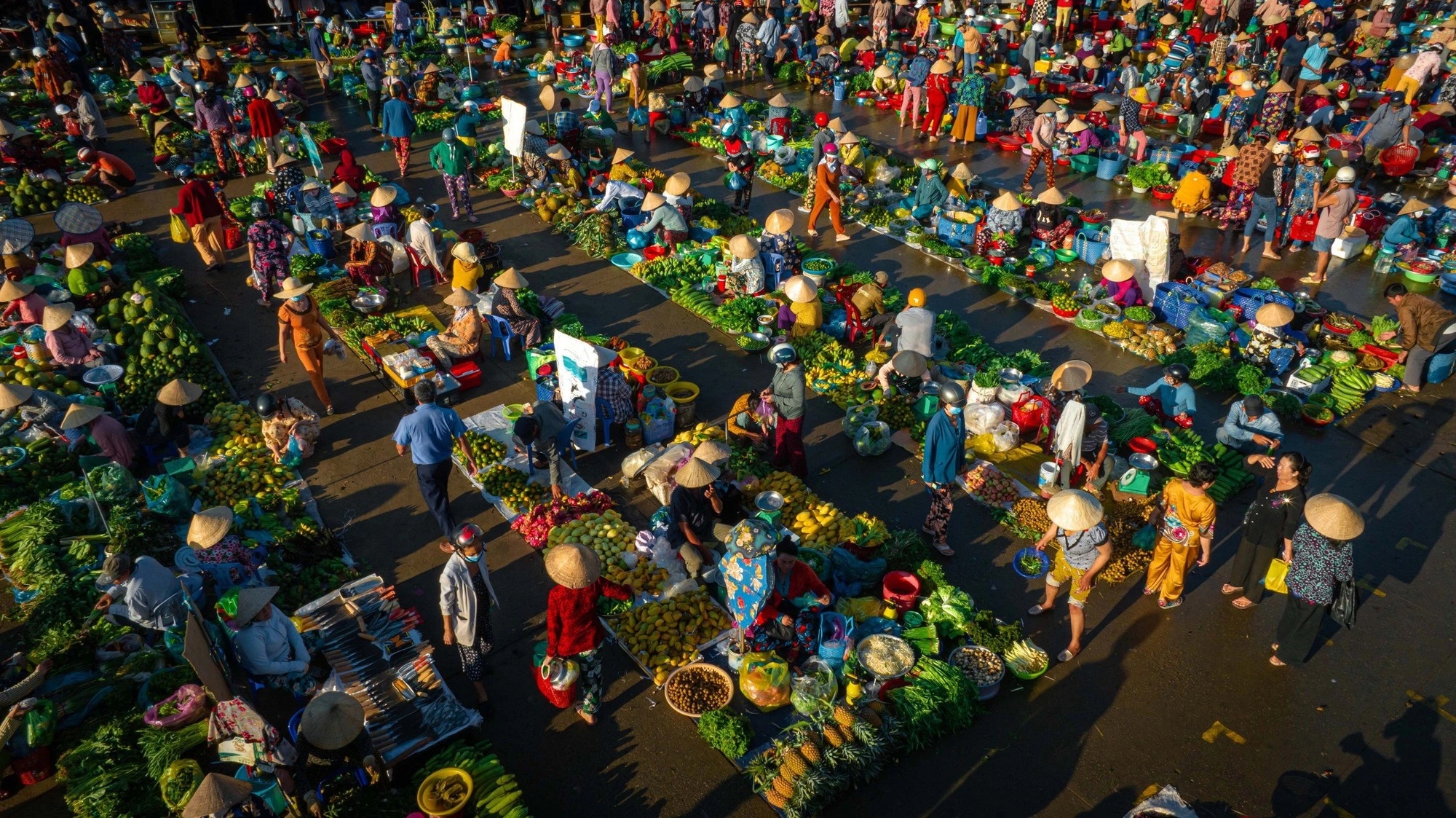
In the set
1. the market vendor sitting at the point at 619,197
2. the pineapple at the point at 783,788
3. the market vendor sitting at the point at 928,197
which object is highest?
the market vendor sitting at the point at 619,197

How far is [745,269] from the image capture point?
14438 millimetres

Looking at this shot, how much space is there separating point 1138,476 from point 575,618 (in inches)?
252

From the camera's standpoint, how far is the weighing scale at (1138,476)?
1039cm

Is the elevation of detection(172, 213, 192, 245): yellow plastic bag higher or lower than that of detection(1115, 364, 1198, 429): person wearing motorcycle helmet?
higher

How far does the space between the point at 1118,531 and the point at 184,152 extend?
64.1 ft

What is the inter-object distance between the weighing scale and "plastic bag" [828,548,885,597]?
3076 millimetres

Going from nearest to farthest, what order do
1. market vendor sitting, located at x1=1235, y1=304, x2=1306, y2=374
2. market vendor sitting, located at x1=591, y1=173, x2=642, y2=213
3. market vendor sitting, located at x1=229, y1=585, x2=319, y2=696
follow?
market vendor sitting, located at x1=229, y1=585, x2=319, y2=696 < market vendor sitting, located at x1=1235, y1=304, x2=1306, y2=374 < market vendor sitting, located at x1=591, y1=173, x2=642, y2=213

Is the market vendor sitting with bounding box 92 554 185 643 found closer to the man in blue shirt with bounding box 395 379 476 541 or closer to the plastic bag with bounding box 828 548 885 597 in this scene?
the man in blue shirt with bounding box 395 379 476 541

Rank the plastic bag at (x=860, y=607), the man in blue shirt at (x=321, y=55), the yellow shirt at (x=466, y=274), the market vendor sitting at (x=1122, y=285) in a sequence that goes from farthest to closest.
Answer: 1. the man in blue shirt at (x=321, y=55)
2. the market vendor sitting at (x=1122, y=285)
3. the yellow shirt at (x=466, y=274)
4. the plastic bag at (x=860, y=607)

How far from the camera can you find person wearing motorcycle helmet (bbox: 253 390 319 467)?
1107 centimetres

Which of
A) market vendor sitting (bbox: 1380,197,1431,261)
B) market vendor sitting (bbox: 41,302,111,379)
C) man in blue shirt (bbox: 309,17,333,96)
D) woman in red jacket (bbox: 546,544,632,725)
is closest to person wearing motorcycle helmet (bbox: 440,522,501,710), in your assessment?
woman in red jacket (bbox: 546,544,632,725)

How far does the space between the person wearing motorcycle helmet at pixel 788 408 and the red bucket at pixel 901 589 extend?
82.4 inches

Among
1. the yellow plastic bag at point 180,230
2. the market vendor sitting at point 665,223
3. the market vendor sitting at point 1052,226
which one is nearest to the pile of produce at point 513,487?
the market vendor sitting at point 665,223

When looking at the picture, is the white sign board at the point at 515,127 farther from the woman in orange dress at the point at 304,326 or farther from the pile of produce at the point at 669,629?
the pile of produce at the point at 669,629
